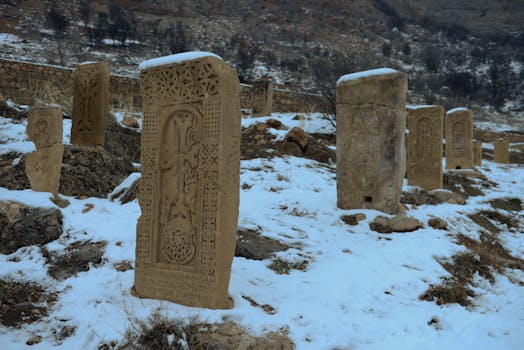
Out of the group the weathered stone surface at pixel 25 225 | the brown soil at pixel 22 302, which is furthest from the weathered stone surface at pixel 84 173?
the brown soil at pixel 22 302

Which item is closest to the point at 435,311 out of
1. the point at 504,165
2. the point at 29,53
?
the point at 504,165

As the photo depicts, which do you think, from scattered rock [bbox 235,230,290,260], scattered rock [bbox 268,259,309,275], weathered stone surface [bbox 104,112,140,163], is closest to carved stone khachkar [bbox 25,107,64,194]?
weathered stone surface [bbox 104,112,140,163]

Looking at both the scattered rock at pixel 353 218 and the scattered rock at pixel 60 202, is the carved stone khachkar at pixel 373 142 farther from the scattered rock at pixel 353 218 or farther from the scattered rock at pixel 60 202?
the scattered rock at pixel 60 202

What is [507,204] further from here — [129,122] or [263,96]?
[129,122]

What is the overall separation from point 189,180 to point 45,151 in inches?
138

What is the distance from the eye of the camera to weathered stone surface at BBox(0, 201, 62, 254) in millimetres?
4289

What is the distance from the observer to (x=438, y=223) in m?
5.77

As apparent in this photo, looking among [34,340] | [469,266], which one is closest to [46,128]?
[34,340]

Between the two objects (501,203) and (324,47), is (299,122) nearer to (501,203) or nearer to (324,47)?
(501,203)

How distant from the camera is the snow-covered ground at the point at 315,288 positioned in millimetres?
2844

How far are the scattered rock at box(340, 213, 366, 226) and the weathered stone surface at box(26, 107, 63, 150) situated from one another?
13.7 feet

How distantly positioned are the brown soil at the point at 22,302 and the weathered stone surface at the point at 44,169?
2.32 m

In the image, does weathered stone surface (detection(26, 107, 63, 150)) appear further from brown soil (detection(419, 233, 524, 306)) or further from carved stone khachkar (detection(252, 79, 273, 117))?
carved stone khachkar (detection(252, 79, 273, 117))

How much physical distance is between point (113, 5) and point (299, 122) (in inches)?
1053
